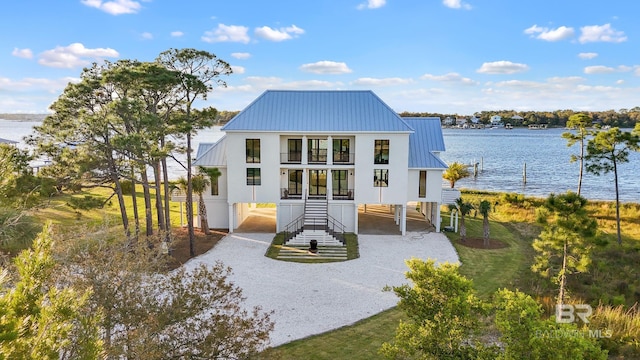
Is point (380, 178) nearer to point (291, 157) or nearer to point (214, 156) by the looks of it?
point (291, 157)

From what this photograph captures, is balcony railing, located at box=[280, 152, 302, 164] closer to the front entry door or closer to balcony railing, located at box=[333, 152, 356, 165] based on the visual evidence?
the front entry door

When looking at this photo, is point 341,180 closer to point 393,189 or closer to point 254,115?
point 393,189

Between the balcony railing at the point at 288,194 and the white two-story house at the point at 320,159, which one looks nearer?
the white two-story house at the point at 320,159

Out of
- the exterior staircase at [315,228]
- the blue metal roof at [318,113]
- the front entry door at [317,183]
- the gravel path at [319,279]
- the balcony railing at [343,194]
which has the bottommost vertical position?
the gravel path at [319,279]

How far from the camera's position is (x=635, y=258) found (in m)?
22.3

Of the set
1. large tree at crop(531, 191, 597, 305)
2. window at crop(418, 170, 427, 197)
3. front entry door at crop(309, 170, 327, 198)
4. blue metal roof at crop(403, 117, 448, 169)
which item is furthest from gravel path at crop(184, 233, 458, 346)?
large tree at crop(531, 191, 597, 305)

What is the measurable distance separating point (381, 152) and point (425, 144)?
406 cm

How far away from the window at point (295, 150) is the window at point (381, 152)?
206 inches

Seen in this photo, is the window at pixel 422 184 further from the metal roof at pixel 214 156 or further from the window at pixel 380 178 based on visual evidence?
the metal roof at pixel 214 156

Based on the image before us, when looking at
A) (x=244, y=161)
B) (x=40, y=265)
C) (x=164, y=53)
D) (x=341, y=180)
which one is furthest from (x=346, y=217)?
(x=40, y=265)

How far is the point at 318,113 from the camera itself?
27.7 metres

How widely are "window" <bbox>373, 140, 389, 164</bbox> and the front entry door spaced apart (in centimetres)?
389

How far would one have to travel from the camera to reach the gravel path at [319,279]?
51.6 feet

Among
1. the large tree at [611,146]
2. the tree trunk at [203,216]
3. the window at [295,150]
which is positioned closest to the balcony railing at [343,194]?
the window at [295,150]
